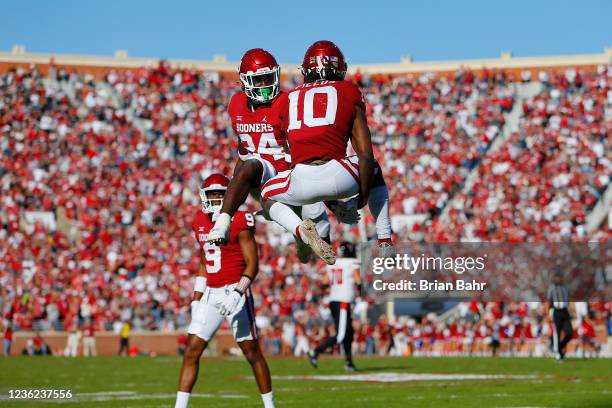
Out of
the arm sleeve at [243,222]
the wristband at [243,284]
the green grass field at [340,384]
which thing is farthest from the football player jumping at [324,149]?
the green grass field at [340,384]

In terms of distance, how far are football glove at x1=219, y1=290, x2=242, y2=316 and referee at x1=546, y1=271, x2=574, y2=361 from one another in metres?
11.9

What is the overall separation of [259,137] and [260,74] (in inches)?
20.7

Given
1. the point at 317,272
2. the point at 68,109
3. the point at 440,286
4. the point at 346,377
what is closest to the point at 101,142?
the point at 68,109

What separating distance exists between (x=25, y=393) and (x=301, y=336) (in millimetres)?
14433

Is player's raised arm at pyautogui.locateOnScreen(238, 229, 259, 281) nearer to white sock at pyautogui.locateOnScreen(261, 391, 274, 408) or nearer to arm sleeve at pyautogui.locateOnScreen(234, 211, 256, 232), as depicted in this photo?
arm sleeve at pyautogui.locateOnScreen(234, 211, 256, 232)

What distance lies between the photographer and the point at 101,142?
37656mm

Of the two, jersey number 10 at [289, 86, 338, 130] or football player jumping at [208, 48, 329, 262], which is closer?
jersey number 10 at [289, 86, 338, 130]

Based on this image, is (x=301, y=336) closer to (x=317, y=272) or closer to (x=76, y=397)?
(x=317, y=272)

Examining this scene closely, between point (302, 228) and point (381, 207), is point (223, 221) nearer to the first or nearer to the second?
point (302, 228)

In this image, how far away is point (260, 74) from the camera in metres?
8.66

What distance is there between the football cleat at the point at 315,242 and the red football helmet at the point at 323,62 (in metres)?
1.09

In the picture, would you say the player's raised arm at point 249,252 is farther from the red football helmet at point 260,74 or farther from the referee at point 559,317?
the referee at point 559,317

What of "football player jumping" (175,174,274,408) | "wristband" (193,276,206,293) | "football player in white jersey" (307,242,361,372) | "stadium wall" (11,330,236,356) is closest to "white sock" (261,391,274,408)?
"football player jumping" (175,174,274,408)

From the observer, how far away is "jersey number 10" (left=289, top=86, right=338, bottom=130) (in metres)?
7.94
